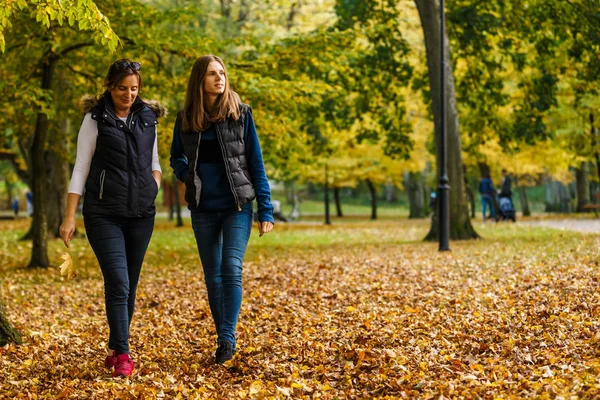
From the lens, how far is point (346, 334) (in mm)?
6625

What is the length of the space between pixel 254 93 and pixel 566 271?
20.6ft

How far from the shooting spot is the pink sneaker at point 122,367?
531cm

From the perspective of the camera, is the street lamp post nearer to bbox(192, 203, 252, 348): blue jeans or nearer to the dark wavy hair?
bbox(192, 203, 252, 348): blue jeans

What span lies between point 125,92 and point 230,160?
86cm

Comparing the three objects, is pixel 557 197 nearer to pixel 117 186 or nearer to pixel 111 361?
pixel 111 361

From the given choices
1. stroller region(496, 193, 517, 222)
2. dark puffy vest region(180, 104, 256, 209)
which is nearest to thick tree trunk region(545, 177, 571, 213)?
stroller region(496, 193, 517, 222)

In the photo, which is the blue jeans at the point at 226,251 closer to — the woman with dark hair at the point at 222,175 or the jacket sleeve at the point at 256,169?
the woman with dark hair at the point at 222,175

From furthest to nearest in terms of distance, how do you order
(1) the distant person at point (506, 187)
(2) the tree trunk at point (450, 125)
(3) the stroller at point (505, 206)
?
1. (3) the stroller at point (505, 206)
2. (1) the distant person at point (506, 187)
3. (2) the tree trunk at point (450, 125)

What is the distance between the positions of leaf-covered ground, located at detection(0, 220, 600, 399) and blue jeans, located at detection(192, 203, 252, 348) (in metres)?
0.41

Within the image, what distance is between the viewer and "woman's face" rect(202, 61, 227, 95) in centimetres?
539

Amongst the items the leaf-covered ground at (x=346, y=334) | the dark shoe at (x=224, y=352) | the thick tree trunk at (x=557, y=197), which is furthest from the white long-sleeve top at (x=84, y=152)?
the thick tree trunk at (x=557, y=197)

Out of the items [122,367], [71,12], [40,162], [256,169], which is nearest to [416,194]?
[40,162]

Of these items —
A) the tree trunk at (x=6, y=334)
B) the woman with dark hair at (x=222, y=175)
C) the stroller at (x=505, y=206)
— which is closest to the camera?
the woman with dark hair at (x=222, y=175)

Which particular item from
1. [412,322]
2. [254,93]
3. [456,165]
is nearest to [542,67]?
[456,165]
